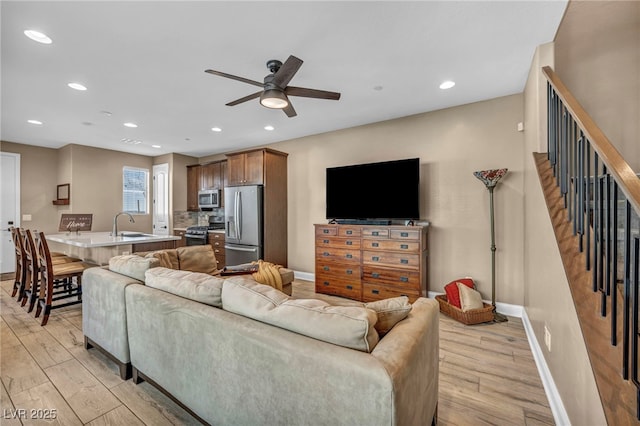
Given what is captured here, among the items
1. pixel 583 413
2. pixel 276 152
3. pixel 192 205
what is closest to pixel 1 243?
pixel 192 205

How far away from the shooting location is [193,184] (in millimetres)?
6695

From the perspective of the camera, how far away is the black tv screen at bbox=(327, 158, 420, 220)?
3.74m

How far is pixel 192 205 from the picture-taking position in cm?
673

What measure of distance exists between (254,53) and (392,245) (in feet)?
8.79

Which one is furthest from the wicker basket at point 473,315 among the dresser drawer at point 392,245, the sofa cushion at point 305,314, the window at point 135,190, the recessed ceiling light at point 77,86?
the window at point 135,190

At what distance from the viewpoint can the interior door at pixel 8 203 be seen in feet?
17.4

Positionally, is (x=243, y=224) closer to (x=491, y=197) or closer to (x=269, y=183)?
(x=269, y=183)

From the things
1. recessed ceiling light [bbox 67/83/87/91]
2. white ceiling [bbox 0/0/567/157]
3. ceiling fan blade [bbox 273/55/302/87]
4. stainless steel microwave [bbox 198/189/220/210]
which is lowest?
stainless steel microwave [bbox 198/189/220/210]

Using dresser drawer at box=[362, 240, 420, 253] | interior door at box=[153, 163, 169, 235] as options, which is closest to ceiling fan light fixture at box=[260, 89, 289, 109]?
dresser drawer at box=[362, 240, 420, 253]

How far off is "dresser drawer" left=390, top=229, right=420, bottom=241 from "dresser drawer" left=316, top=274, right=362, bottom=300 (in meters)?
0.88

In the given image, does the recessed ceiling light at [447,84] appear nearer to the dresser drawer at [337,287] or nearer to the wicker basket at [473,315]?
the wicker basket at [473,315]

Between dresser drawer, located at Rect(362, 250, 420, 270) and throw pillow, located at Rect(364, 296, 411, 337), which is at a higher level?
throw pillow, located at Rect(364, 296, 411, 337)

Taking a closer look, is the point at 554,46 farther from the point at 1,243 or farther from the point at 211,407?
the point at 1,243

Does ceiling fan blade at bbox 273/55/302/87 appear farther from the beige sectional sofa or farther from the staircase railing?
the staircase railing
